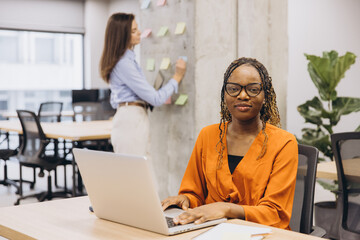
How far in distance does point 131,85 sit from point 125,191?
2.05 m

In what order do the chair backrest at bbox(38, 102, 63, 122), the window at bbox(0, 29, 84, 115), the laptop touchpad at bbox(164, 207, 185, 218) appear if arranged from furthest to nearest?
the window at bbox(0, 29, 84, 115) < the chair backrest at bbox(38, 102, 63, 122) < the laptop touchpad at bbox(164, 207, 185, 218)

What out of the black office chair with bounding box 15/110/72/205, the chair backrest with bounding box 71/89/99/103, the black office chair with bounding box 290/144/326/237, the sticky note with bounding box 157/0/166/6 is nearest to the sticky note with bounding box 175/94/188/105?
the sticky note with bounding box 157/0/166/6

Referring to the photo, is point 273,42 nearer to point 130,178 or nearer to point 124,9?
point 130,178

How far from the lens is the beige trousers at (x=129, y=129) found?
348 cm

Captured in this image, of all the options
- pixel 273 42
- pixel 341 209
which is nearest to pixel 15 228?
pixel 341 209

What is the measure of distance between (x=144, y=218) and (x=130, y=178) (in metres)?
0.13

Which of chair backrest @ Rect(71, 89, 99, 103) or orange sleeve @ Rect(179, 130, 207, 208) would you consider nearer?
orange sleeve @ Rect(179, 130, 207, 208)

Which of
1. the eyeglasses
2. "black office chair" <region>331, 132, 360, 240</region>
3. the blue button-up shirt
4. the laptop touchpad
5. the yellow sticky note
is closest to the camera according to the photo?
the yellow sticky note

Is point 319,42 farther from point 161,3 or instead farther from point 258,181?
point 258,181

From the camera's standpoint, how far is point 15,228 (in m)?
1.49

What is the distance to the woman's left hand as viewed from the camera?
4.84 ft

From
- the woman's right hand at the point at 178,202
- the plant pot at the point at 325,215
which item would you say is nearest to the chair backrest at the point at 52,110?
the plant pot at the point at 325,215

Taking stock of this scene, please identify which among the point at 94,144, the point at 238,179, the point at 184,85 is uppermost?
the point at 184,85

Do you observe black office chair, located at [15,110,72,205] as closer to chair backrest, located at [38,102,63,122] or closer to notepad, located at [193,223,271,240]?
chair backrest, located at [38,102,63,122]
